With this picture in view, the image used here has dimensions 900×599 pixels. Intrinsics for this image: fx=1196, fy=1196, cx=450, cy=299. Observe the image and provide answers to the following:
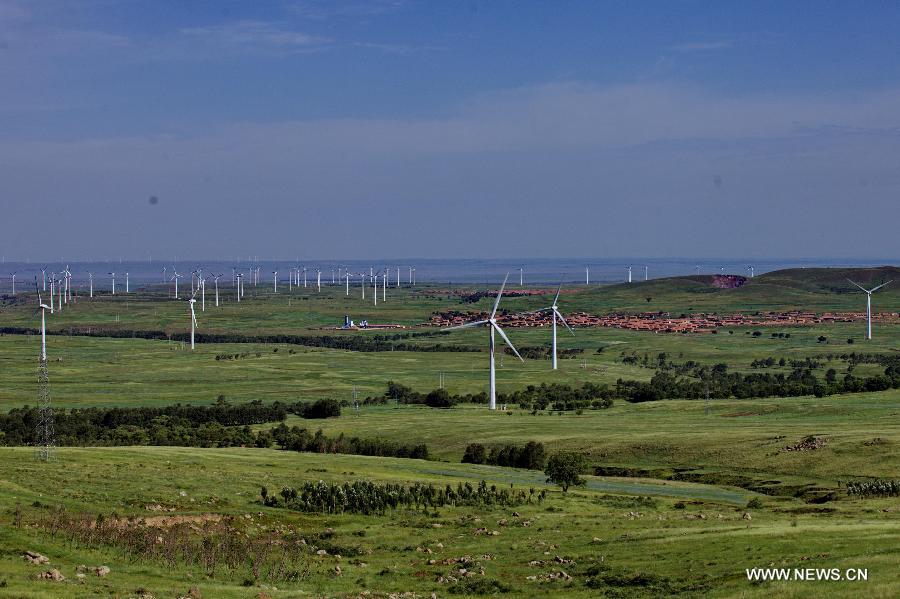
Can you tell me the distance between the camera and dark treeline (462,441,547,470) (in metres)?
95.5

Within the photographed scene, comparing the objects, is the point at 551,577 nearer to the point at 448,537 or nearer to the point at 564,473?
the point at 448,537

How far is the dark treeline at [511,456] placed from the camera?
313 ft

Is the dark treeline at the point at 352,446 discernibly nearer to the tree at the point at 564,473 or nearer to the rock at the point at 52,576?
the tree at the point at 564,473

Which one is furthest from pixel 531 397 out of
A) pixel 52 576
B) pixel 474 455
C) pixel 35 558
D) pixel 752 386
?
pixel 52 576

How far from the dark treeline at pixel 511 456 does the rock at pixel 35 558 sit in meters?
56.2

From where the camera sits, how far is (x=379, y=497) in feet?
218

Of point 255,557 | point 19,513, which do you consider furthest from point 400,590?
point 19,513

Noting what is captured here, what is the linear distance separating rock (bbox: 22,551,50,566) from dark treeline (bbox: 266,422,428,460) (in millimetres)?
58825

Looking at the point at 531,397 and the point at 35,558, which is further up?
the point at 35,558

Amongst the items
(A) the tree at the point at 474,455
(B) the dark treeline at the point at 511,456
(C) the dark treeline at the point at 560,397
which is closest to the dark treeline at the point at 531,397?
(C) the dark treeline at the point at 560,397

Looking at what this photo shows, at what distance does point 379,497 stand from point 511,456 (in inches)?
1265

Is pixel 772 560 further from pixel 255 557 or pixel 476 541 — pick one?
pixel 255 557

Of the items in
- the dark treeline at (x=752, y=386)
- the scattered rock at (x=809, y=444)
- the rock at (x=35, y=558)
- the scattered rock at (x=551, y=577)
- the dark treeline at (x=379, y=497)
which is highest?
the rock at (x=35, y=558)

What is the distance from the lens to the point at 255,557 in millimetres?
48406
